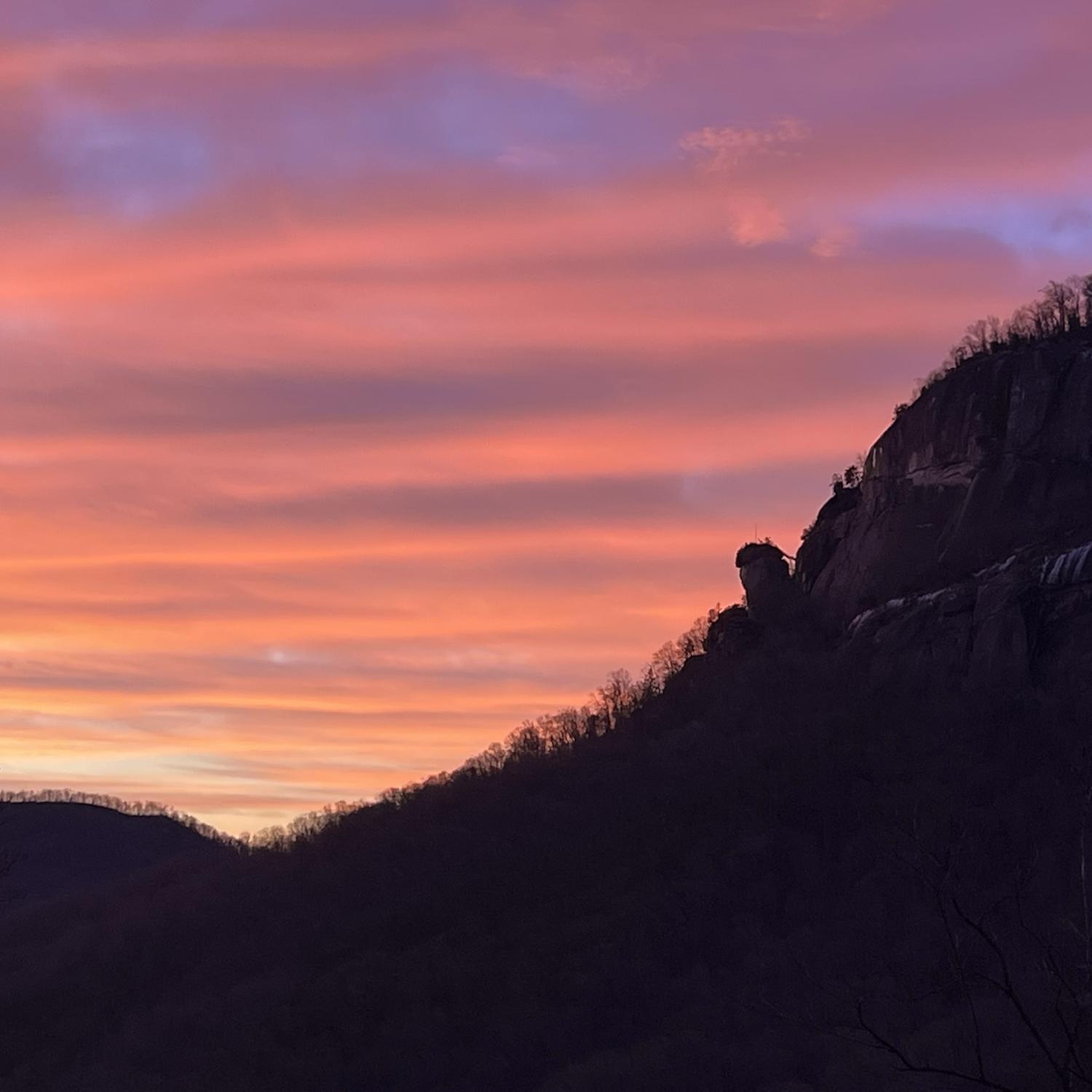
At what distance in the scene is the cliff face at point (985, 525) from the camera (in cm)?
11669

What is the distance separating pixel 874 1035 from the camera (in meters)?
13.4

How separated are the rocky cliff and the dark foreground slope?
564 centimetres

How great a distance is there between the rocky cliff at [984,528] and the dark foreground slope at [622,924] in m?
5.64

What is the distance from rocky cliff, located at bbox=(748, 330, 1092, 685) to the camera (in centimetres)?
11662

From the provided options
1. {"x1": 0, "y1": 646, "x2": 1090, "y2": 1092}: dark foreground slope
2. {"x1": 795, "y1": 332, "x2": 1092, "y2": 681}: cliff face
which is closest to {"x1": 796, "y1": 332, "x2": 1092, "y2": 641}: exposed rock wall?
{"x1": 795, "y1": 332, "x2": 1092, "y2": 681}: cliff face

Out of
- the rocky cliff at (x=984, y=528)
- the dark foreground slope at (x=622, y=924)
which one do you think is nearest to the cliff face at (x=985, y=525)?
the rocky cliff at (x=984, y=528)

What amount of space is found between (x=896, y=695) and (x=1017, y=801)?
1516 cm

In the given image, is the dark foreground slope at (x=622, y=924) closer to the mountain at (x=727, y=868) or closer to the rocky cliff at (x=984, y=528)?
the mountain at (x=727, y=868)

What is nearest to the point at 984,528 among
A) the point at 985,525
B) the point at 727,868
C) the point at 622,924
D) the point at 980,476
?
the point at 985,525

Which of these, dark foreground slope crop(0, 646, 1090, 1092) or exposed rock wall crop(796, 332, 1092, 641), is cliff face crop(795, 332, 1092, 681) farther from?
dark foreground slope crop(0, 646, 1090, 1092)

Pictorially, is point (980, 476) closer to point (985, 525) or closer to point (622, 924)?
point (985, 525)

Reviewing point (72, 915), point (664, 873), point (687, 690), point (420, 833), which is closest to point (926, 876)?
point (664, 873)

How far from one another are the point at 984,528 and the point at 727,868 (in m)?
35.7

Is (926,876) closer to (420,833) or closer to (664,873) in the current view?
(664,873)
